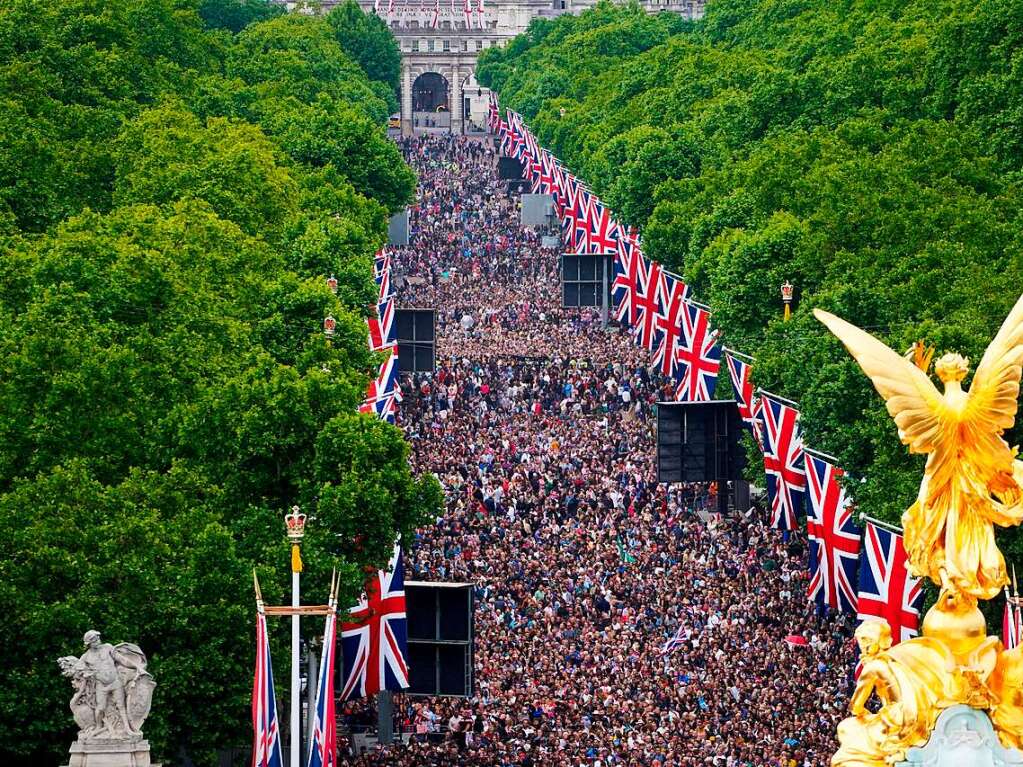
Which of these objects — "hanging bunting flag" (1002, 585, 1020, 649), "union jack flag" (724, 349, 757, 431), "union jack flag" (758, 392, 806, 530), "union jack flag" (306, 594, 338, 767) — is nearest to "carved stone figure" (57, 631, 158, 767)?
"union jack flag" (306, 594, 338, 767)

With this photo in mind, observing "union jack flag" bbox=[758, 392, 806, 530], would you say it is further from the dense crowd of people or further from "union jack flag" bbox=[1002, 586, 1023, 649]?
"union jack flag" bbox=[1002, 586, 1023, 649]

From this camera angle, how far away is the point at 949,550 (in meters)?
24.4

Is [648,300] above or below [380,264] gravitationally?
below

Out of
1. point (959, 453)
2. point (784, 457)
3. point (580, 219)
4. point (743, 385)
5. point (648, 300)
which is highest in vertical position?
point (580, 219)

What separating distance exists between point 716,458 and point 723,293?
14292mm

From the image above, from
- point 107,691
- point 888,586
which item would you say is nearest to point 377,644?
point 888,586

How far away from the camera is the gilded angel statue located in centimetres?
2417

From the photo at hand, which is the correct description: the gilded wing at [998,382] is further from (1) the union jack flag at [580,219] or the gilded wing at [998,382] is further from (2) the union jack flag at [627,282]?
(1) the union jack flag at [580,219]

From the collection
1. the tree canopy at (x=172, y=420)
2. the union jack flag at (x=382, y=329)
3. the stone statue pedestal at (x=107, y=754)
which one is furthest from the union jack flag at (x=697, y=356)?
the stone statue pedestal at (x=107, y=754)

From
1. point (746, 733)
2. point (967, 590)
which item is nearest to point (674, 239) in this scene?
point (746, 733)

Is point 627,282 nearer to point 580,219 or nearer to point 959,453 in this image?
point 580,219

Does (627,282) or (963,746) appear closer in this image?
(963,746)

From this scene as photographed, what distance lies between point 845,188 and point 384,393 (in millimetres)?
22406

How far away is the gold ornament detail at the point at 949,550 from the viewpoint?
78.3 ft
